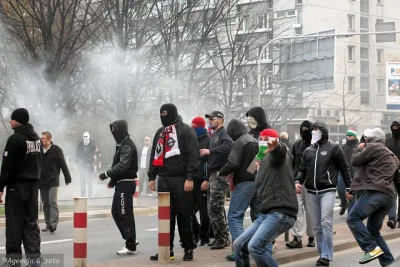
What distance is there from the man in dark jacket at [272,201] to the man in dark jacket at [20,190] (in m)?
2.65

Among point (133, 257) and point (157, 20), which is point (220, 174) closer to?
point (133, 257)

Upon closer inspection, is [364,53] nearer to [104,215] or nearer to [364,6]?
[364,6]

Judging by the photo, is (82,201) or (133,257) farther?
(133,257)

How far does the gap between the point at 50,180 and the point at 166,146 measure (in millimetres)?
4914

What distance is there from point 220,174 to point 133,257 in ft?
5.78

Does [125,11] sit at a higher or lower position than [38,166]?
higher

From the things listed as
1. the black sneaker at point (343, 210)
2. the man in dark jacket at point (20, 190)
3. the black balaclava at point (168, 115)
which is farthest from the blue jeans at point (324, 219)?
the black sneaker at point (343, 210)

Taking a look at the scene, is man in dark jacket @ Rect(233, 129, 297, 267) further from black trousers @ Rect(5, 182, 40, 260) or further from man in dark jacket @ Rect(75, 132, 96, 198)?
man in dark jacket @ Rect(75, 132, 96, 198)

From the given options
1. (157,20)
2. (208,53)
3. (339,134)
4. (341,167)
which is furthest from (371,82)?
(341,167)

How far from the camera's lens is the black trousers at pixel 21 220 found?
9.45m

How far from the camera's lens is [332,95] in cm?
5556

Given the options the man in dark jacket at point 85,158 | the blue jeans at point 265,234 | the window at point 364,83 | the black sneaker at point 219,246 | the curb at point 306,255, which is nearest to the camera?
the blue jeans at point 265,234

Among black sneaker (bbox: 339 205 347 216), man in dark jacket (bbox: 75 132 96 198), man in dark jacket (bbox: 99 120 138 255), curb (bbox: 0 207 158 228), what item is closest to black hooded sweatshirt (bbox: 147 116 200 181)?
man in dark jacket (bbox: 99 120 138 255)

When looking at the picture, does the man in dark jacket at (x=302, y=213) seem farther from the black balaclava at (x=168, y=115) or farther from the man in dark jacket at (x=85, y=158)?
the man in dark jacket at (x=85, y=158)
